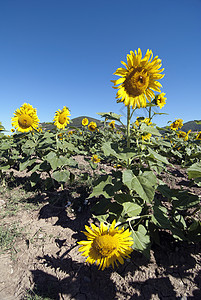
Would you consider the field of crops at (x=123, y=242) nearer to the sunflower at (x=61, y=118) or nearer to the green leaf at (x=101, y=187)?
the green leaf at (x=101, y=187)

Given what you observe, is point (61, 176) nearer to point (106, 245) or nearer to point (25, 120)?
point (25, 120)

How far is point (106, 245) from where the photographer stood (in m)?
1.46

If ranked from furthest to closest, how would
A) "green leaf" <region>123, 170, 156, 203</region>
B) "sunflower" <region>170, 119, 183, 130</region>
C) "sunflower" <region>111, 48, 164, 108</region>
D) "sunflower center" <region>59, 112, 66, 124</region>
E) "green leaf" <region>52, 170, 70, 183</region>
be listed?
"sunflower" <region>170, 119, 183, 130</region>
"sunflower center" <region>59, 112, 66, 124</region>
"green leaf" <region>52, 170, 70, 183</region>
"sunflower" <region>111, 48, 164, 108</region>
"green leaf" <region>123, 170, 156, 203</region>

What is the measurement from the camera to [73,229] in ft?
8.32

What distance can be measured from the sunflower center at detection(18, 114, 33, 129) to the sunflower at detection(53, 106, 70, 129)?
→ 50cm

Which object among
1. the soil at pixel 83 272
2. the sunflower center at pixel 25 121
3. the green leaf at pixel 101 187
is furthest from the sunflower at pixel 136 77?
the sunflower center at pixel 25 121

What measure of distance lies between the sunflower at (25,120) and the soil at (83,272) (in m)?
2.01

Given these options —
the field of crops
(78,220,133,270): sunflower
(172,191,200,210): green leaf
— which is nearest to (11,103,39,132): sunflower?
the field of crops

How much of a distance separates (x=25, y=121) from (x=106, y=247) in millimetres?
2839

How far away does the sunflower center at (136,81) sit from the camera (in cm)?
185

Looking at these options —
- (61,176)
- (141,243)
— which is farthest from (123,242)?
(61,176)

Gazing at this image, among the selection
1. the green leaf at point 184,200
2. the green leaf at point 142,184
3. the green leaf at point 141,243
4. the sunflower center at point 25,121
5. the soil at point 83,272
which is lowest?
the soil at point 83,272

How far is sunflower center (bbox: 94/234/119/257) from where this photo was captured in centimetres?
146

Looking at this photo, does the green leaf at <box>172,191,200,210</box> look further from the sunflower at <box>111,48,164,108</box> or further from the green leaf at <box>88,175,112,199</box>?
the sunflower at <box>111,48,164,108</box>
